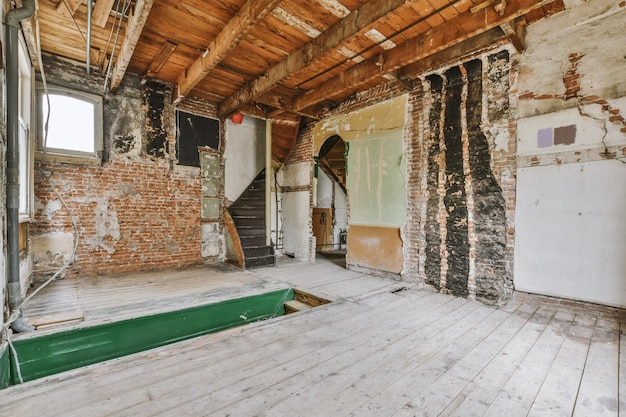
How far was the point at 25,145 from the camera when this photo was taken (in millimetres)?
3551

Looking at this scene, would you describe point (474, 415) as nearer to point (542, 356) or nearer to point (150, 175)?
point (542, 356)

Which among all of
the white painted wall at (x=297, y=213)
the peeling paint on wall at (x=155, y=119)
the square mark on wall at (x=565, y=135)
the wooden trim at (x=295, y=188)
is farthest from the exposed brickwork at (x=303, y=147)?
the square mark on wall at (x=565, y=135)

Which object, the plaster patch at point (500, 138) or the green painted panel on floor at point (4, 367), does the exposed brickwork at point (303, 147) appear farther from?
the green painted panel on floor at point (4, 367)

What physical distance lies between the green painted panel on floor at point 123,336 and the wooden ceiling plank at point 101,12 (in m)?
3.24

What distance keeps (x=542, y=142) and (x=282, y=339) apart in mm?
3493

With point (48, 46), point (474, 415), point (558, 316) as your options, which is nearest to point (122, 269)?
point (48, 46)

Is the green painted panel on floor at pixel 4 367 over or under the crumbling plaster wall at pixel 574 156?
under

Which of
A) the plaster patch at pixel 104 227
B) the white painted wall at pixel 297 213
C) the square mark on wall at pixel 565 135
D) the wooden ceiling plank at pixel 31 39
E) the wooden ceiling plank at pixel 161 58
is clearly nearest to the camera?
the wooden ceiling plank at pixel 31 39

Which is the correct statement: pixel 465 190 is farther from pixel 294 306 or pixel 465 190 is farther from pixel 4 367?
pixel 4 367

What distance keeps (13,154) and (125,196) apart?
222cm

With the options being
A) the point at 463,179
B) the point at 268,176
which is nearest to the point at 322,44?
the point at 463,179

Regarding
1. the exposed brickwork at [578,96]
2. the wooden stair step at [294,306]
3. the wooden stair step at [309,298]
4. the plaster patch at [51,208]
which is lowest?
the wooden stair step at [294,306]

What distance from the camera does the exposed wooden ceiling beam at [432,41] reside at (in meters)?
2.76

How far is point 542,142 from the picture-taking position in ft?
10.7
